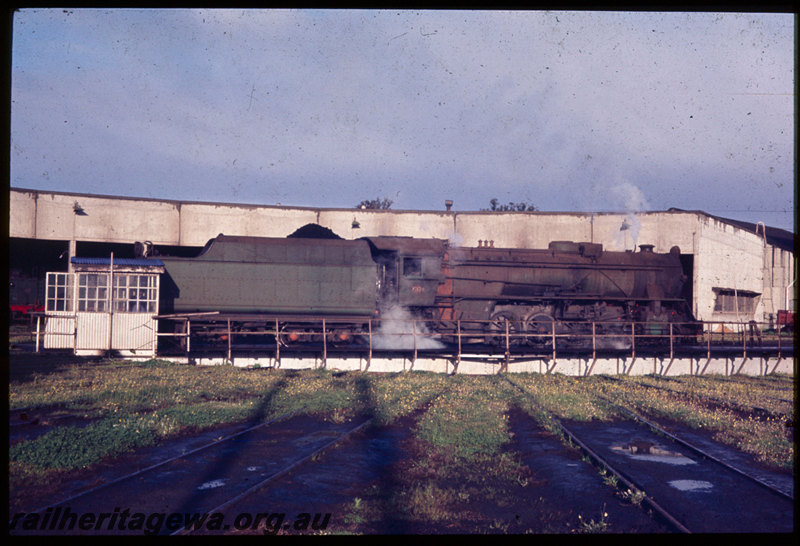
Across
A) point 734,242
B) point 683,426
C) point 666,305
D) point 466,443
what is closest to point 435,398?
point 466,443

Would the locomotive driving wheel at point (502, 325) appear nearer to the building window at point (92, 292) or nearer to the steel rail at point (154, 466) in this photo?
the steel rail at point (154, 466)

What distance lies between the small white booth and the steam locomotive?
716mm

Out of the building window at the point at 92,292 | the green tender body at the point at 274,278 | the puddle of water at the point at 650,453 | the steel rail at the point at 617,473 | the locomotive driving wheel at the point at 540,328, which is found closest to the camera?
the steel rail at the point at 617,473

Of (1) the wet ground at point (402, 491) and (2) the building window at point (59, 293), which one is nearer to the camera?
(1) the wet ground at point (402, 491)

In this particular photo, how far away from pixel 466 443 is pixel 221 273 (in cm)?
1280

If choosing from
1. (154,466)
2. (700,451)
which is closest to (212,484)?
(154,466)

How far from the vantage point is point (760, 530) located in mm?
5629

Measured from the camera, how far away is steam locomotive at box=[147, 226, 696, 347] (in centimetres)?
1911

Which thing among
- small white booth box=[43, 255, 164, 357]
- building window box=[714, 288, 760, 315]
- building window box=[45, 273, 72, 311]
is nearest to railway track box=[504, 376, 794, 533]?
small white booth box=[43, 255, 164, 357]

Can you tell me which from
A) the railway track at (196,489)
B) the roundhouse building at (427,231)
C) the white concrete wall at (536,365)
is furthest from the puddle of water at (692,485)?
the roundhouse building at (427,231)

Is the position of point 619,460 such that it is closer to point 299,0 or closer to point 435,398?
point 435,398

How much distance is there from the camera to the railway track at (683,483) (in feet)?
19.2

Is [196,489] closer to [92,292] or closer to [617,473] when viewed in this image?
[617,473]

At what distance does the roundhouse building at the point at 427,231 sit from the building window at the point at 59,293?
11957 mm
